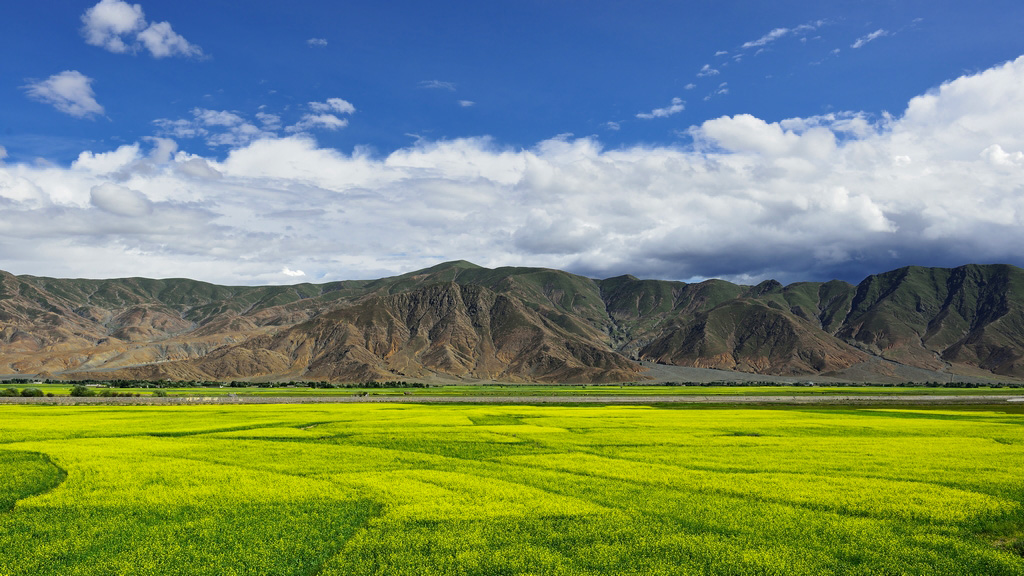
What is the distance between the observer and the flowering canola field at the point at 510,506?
17.0m

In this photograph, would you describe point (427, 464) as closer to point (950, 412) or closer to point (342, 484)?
point (342, 484)

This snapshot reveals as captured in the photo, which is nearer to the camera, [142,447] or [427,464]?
[427,464]

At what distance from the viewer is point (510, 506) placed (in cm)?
2200

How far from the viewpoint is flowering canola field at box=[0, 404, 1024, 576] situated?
1702 centimetres

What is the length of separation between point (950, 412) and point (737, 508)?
70064mm

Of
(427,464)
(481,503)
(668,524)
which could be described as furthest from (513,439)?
(668,524)

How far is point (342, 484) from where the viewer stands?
26172 millimetres

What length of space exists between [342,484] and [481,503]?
7.15 meters

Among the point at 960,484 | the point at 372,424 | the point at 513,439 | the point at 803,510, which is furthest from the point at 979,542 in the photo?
the point at 372,424

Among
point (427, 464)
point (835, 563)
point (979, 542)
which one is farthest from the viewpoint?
point (427, 464)

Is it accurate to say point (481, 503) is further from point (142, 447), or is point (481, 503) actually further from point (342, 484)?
point (142, 447)

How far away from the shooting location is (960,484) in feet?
87.0

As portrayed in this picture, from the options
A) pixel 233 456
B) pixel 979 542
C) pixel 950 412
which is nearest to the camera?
pixel 979 542

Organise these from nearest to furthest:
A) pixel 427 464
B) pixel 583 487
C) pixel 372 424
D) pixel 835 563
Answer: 1. pixel 835 563
2. pixel 583 487
3. pixel 427 464
4. pixel 372 424
